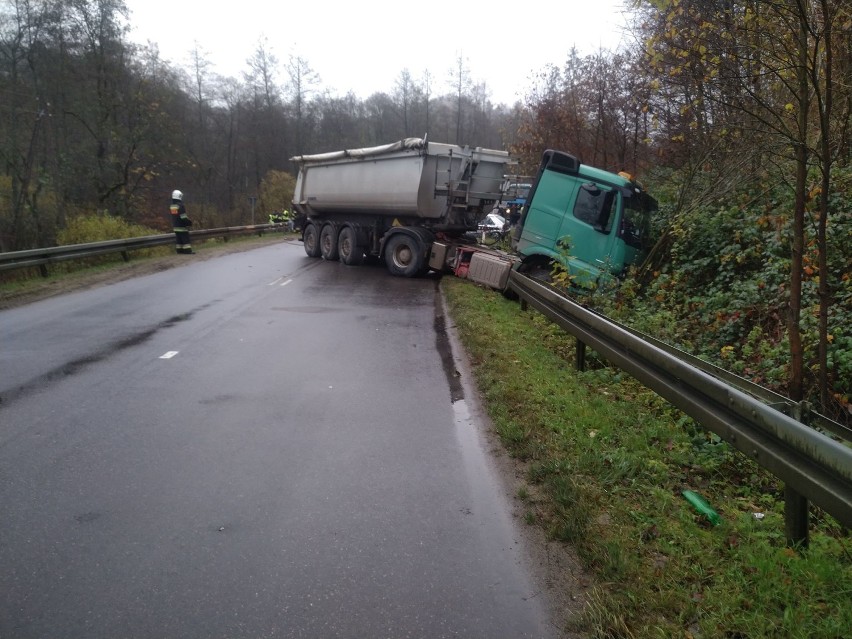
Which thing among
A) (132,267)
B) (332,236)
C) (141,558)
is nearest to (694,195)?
(141,558)

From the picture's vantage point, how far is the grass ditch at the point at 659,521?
110 inches

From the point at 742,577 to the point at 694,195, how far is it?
9.43 metres

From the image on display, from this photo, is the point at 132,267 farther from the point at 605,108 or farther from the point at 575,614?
the point at 575,614

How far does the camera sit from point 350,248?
62.7 ft

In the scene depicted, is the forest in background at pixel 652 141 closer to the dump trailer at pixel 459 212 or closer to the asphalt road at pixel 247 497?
the dump trailer at pixel 459 212

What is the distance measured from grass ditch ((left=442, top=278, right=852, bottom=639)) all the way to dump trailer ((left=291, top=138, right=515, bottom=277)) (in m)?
9.99

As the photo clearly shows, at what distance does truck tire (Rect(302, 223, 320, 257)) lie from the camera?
21594mm

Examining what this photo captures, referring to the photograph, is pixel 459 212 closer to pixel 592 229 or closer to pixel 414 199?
pixel 414 199

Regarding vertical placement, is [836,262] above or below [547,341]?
above

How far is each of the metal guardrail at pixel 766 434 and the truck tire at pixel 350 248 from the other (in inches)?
546

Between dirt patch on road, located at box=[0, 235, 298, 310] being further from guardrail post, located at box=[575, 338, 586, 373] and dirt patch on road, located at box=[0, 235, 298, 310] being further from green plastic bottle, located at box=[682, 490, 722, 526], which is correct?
green plastic bottle, located at box=[682, 490, 722, 526]

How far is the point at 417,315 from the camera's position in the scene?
1173 centimetres

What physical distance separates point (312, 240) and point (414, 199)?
22.5ft

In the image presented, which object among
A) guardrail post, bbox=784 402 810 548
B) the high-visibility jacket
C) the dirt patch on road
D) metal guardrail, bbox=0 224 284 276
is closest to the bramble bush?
guardrail post, bbox=784 402 810 548
